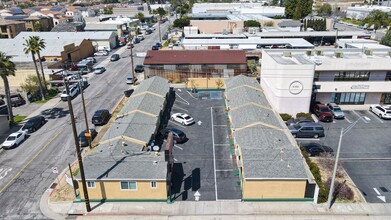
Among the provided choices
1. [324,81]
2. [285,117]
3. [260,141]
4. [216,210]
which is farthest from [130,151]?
[324,81]

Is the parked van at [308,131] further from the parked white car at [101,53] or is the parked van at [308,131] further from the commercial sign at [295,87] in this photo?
the parked white car at [101,53]

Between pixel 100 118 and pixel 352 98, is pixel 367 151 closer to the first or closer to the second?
pixel 352 98

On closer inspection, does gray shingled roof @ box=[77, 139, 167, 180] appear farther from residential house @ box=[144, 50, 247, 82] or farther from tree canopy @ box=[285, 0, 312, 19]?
tree canopy @ box=[285, 0, 312, 19]

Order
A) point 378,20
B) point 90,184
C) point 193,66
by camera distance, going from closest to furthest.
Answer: point 90,184 → point 193,66 → point 378,20

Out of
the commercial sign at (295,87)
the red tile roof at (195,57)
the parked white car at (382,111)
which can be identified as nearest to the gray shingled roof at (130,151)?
the commercial sign at (295,87)

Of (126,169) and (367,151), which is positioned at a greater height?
(126,169)

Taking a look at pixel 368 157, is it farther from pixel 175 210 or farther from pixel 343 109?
pixel 175 210
